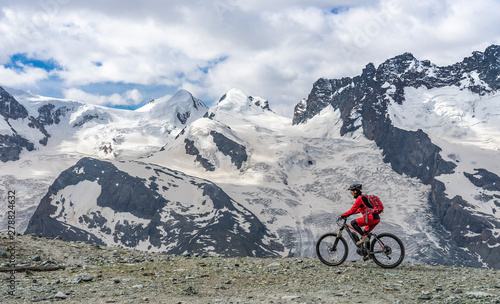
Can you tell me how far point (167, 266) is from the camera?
26250mm

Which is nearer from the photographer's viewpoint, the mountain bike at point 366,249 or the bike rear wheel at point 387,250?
the bike rear wheel at point 387,250

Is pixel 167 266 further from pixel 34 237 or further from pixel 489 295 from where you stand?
pixel 489 295

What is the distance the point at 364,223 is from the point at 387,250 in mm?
1576

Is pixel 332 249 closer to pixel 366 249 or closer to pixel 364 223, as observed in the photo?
pixel 366 249

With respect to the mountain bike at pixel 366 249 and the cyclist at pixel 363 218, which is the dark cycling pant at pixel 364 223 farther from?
the mountain bike at pixel 366 249

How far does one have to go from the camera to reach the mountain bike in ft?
76.6

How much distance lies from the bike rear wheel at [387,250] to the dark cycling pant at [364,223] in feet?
2.22

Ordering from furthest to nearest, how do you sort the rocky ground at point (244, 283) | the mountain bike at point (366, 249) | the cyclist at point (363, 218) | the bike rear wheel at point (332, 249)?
the bike rear wheel at point (332, 249), the mountain bike at point (366, 249), the cyclist at point (363, 218), the rocky ground at point (244, 283)

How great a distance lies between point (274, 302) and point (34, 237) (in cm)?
2276

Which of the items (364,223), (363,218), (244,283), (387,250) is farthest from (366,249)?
(244,283)

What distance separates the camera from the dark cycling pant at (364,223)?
910 inches

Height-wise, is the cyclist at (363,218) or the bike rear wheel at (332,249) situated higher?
the cyclist at (363,218)

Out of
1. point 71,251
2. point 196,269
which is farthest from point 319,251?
point 71,251

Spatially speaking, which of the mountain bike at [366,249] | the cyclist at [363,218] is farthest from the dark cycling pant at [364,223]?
the mountain bike at [366,249]
